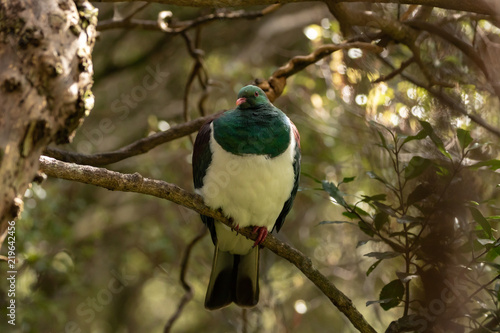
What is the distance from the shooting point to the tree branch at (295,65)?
10.8ft

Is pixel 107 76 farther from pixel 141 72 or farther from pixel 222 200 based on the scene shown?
pixel 222 200

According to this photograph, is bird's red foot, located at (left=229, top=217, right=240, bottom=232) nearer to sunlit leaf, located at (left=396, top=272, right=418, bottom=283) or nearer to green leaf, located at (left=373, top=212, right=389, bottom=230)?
green leaf, located at (left=373, top=212, right=389, bottom=230)

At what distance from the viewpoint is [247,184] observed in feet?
9.87

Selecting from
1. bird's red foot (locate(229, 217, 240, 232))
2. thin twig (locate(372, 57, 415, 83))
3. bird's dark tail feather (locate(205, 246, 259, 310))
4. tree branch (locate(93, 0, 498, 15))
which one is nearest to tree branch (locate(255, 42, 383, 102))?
thin twig (locate(372, 57, 415, 83))

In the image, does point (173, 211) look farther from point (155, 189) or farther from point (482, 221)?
point (482, 221)

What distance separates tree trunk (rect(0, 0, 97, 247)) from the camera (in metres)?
1.35

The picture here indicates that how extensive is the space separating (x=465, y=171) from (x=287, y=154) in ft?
2.98

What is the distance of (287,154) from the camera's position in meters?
3.08

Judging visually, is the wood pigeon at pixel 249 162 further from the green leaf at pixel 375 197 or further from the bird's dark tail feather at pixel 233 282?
the green leaf at pixel 375 197

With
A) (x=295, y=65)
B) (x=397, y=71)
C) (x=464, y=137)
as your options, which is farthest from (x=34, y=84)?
(x=397, y=71)

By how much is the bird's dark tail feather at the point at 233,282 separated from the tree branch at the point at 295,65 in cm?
97

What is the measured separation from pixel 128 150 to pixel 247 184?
0.65 metres

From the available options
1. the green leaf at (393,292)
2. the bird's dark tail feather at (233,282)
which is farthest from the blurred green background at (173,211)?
the green leaf at (393,292)

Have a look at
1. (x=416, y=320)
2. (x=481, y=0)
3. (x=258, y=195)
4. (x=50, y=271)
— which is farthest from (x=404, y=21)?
(x=50, y=271)
